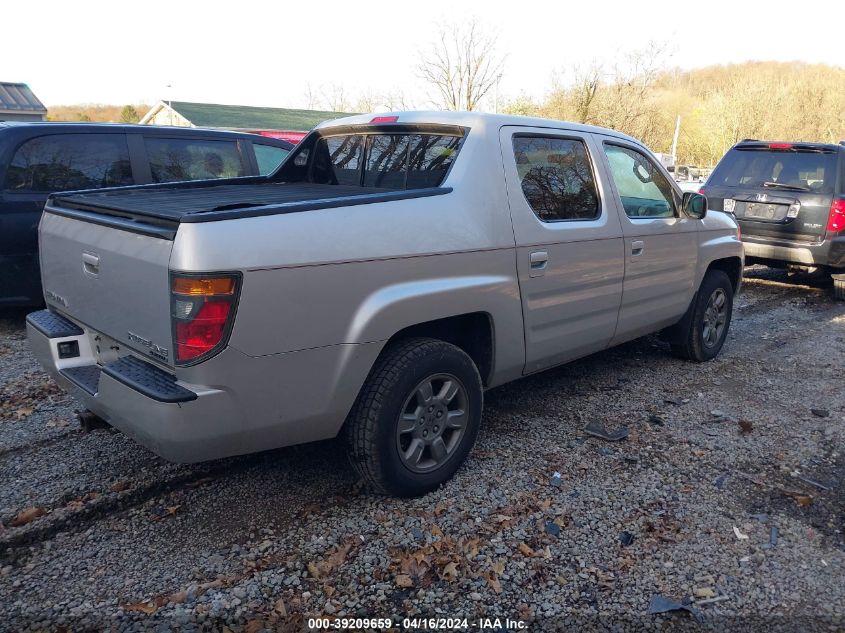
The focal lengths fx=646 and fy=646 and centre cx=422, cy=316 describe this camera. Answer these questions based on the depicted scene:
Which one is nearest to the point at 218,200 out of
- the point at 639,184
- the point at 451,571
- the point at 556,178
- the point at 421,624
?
the point at 556,178

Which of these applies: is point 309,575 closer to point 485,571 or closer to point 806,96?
point 485,571

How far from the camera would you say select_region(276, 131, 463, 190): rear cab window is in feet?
11.9

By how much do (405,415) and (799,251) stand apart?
7.01m

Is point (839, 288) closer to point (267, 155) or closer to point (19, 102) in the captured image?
point (267, 155)

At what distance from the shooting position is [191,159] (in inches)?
260

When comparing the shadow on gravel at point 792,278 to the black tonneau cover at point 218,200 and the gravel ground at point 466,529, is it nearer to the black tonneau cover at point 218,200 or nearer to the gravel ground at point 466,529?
the gravel ground at point 466,529

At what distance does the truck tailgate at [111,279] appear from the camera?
2547 mm

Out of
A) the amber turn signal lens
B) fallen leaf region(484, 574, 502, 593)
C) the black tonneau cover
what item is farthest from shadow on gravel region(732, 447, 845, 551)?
the amber turn signal lens

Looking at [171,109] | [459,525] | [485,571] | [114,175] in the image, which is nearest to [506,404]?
[459,525]

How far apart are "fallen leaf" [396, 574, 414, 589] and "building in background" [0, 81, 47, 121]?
39203mm

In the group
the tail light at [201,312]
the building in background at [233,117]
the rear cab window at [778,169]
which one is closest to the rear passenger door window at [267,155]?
the tail light at [201,312]

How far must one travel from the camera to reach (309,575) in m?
2.70

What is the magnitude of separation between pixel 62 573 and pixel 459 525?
5.63 ft

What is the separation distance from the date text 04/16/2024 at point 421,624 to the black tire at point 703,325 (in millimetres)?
3630
